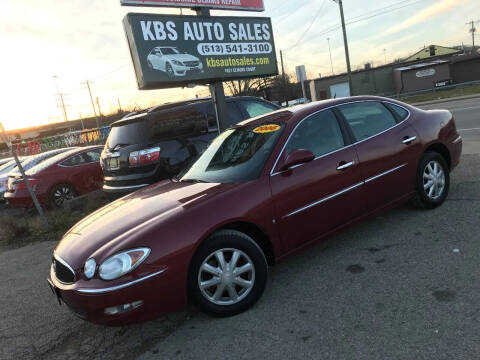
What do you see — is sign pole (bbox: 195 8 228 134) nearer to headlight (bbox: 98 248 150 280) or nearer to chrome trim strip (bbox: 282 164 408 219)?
chrome trim strip (bbox: 282 164 408 219)

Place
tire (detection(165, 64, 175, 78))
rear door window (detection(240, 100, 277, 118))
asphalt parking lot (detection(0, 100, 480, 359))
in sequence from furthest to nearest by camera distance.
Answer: rear door window (detection(240, 100, 277, 118)), tire (detection(165, 64, 175, 78)), asphalt parking lot (detection(0, 100, 480, 359))

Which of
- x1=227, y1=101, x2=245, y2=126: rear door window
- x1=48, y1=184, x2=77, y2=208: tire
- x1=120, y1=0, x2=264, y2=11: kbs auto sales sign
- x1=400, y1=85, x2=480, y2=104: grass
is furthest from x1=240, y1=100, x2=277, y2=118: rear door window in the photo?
x1=400, y1=85, x2=480, y2=104: grass

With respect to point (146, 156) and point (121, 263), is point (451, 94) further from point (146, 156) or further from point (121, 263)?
point (121, 263)

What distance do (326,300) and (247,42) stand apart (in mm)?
5778

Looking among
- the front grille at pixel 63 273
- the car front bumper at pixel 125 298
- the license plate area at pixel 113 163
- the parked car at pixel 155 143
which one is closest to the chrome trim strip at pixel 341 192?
the car front bumper at pixel 125 298

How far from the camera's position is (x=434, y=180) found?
4551mm

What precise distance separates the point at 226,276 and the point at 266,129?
1.55 metres

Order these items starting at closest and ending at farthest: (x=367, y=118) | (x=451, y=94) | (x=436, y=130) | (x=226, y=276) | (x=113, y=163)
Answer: (x=226, y=276)
(x=367, y=118)
(x=436, y=130)
(x=113, y=163)
(x=451, y=94)

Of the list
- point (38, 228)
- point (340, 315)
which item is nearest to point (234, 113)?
point (38, 228)

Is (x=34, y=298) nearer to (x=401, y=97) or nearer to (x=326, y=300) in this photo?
(x=326, y=300)

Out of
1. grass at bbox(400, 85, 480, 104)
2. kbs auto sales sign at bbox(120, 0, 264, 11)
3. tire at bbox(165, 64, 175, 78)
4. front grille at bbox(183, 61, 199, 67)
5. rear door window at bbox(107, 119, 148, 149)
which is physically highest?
kbs auto sales sign at bbox(120, 0, 264, 11)

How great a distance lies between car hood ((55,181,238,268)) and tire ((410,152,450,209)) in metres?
2.45

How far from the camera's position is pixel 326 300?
312cm

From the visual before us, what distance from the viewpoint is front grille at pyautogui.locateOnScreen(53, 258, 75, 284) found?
2.94 m
